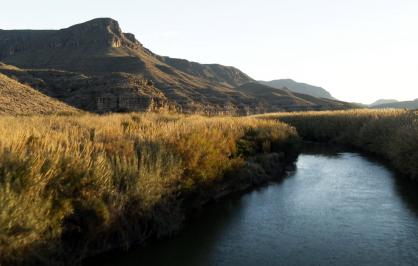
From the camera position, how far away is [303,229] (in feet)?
41.8

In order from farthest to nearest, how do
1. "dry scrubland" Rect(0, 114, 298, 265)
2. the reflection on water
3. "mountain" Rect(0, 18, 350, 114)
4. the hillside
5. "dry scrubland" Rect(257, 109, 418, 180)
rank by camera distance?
"mountain" Rect(0, 18, 350, 114) → the hillside → "dry scrubland" Rect(257, 109, 418, 180) → the reflection on water → "dry scrubland" Rect(0, 114, 298, 265)

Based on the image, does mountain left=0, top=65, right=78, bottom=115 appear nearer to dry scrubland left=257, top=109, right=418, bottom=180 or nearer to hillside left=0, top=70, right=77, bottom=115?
hillside left=0, top=70, right=77, bottom=115

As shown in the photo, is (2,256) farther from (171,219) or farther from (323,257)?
(323,257)

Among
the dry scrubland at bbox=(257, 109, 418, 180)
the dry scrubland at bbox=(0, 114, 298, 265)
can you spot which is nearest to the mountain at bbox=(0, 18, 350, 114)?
the dry scrubland at bbox=(257, 109, 418, 180)

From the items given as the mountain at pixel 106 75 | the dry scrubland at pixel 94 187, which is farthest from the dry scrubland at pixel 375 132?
the mountain at pixel 106 75

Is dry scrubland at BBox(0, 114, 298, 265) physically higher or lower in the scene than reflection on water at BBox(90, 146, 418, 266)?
higher

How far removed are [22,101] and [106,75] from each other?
101ft

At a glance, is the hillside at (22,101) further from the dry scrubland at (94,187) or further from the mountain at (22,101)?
the dry scrubland at (94,187)

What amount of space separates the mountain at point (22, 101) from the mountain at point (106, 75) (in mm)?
8265

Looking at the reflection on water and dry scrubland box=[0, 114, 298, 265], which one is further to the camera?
the reflection on water

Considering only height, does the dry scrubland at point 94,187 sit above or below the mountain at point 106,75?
below

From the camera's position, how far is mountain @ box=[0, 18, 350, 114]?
61.2 metres

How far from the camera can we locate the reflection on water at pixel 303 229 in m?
10.6

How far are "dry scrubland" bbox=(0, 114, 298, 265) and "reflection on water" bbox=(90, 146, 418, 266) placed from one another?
71 cm
